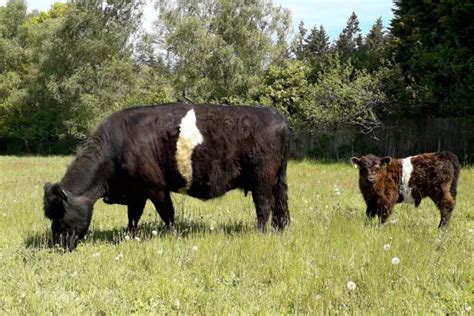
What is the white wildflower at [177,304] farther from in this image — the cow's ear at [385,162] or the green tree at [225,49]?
the green tree at [225,49]

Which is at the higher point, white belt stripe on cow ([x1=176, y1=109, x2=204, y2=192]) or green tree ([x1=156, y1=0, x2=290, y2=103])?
green tree ([x1=156, y1=0, x2=290, y2=103])

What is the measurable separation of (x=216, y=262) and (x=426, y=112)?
17653 millimetres

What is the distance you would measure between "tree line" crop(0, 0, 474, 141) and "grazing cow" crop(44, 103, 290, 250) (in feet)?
44.5

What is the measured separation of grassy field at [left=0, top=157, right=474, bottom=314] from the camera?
435 cm

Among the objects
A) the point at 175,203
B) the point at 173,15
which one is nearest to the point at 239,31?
the point at 173,15

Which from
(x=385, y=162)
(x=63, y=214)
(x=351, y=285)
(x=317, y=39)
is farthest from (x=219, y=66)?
(x=317, y=39)

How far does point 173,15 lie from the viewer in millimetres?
36312

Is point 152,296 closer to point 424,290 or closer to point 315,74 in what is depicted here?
point 424,290

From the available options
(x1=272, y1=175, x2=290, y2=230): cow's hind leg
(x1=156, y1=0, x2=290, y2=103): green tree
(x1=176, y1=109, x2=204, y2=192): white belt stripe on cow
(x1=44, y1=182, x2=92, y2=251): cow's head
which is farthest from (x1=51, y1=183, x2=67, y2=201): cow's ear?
(x1=156, y1=0, x2=290, y2=103): green tree

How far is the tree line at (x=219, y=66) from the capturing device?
65.5 feet

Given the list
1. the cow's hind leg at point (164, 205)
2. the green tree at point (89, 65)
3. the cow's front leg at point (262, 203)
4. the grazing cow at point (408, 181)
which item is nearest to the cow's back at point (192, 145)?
the cow's hind leg at point (164, 205)

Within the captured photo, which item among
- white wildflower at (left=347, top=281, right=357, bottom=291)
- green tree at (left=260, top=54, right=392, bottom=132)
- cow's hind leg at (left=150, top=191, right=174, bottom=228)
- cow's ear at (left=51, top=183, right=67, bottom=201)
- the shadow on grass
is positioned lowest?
the shadow on grass

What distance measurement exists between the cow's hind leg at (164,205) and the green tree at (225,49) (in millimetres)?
24625

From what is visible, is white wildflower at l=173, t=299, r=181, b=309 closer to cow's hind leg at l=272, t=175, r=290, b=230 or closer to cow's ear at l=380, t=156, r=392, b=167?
cow's hind leg at l=272, t=175, r=290, b=230
